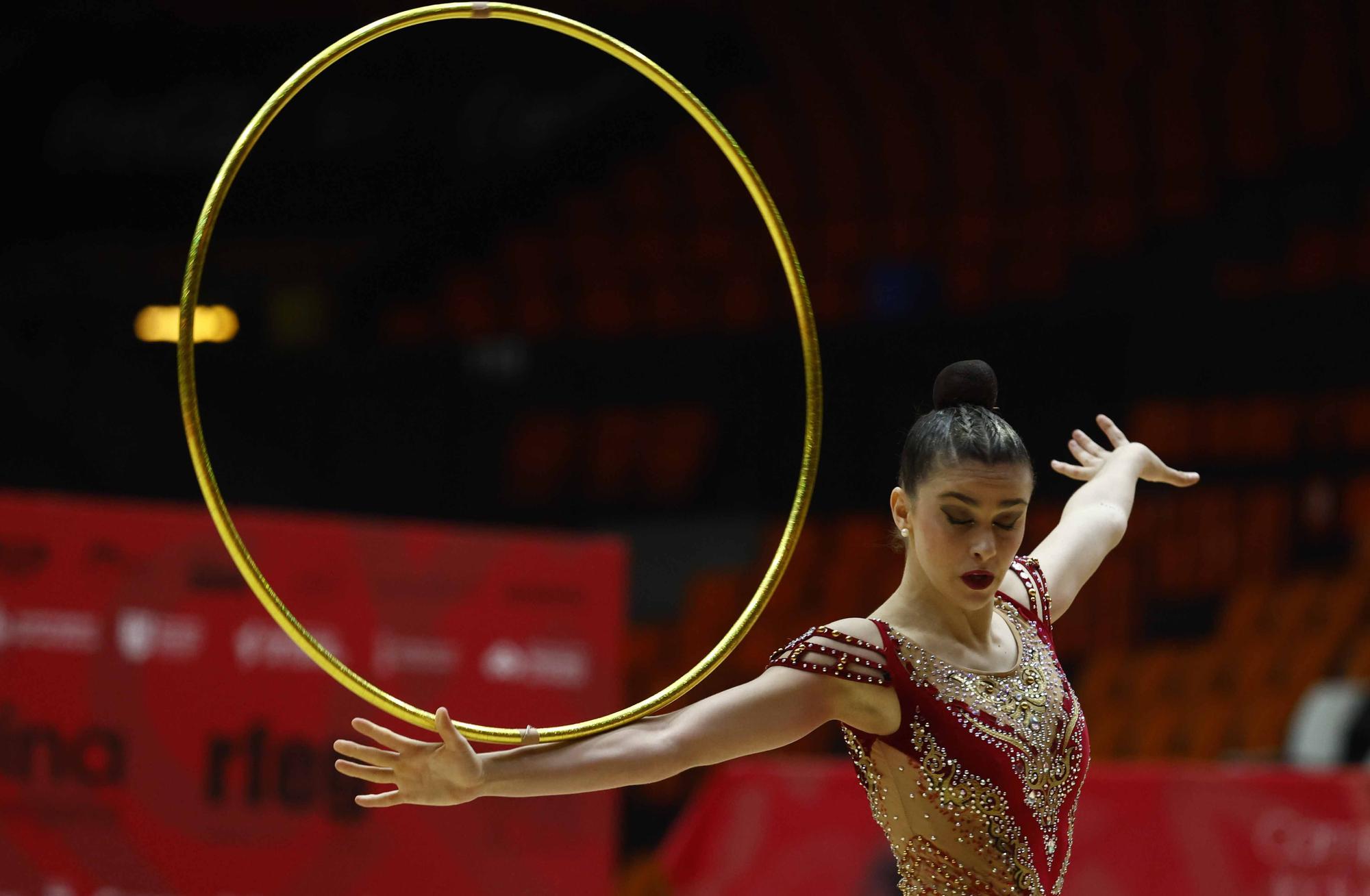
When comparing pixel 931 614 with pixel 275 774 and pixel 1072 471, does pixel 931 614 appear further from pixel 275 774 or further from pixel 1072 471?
pixel 275 774

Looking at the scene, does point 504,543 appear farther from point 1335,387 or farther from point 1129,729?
point 1335,387

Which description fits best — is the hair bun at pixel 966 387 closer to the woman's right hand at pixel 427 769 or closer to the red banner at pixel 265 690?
the woman's right hand at pixel 427 769

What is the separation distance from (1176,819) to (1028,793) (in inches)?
108

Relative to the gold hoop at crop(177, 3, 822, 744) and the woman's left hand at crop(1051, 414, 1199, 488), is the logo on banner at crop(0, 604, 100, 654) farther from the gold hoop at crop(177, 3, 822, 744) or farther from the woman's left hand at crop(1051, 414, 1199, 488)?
the woman's left hand at crop(1051, 414, 1199, 488)

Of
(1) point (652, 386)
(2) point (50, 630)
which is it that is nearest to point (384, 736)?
(2) point (50, 630)

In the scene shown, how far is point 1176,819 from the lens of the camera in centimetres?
486

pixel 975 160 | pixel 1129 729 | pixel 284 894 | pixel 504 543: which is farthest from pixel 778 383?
pixel 284 894

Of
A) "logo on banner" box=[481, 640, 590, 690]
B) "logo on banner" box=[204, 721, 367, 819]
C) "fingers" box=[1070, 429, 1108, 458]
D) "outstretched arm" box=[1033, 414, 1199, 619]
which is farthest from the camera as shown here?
"logo on banner" box=[481, 640, 590, 690]

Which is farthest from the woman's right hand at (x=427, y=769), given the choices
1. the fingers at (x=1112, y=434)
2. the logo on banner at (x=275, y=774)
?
the logo on banner at (x=275, y=774)

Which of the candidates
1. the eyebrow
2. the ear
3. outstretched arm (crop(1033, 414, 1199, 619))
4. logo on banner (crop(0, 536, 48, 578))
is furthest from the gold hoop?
logo on banner (crop(0, 536, 48, 578))

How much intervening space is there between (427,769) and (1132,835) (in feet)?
10.6

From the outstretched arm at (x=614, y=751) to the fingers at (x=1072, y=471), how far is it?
2.50ft

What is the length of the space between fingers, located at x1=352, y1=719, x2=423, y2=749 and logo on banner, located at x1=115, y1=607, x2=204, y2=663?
2.47 meters

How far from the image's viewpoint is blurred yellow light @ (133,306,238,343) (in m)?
10.8
